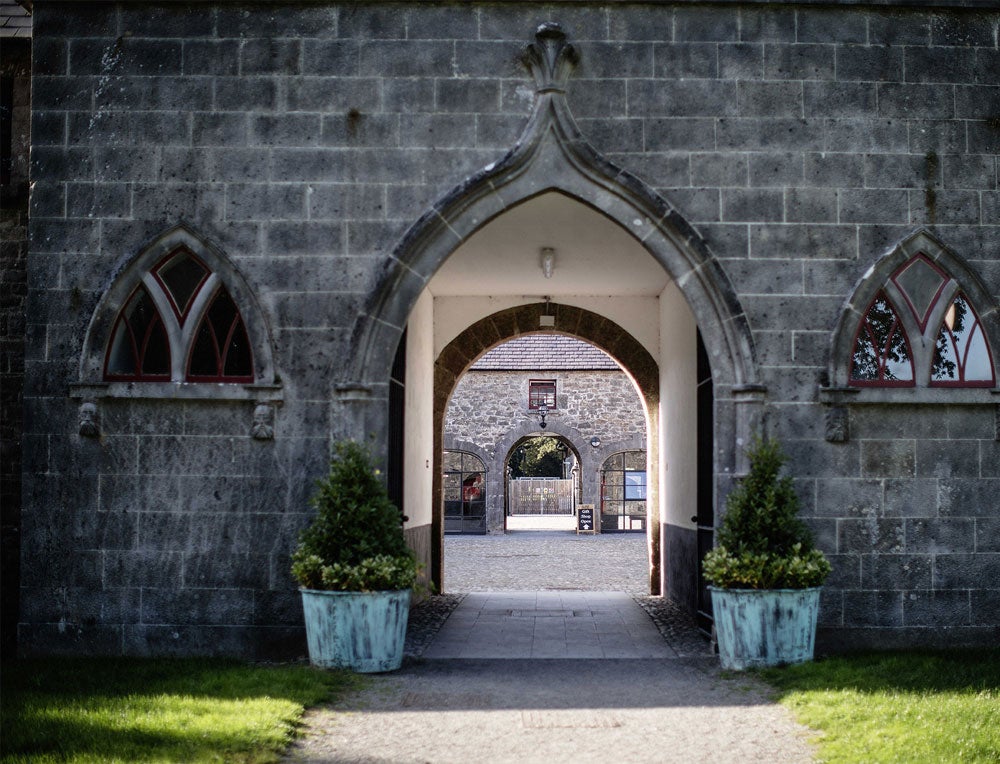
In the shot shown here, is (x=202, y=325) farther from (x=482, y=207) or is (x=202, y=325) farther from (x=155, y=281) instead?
(x=482, y=207)

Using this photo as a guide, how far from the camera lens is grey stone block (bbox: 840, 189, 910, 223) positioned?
709cm

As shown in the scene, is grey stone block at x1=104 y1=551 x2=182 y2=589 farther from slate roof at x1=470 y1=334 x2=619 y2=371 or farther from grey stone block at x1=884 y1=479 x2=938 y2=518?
slate roof at x1=470 y1=334 x2=619 y2=371

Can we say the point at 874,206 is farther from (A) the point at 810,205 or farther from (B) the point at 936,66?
(B) the point at 936,66

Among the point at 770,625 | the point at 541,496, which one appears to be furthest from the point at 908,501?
the point at 541,496

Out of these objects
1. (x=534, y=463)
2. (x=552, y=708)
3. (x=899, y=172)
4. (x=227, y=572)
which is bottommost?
(x=552, y=708)

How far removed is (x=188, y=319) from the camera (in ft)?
23.2

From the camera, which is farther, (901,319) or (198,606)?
(901,319)

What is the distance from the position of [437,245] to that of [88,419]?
8.17ft

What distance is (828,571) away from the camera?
20.9 ft

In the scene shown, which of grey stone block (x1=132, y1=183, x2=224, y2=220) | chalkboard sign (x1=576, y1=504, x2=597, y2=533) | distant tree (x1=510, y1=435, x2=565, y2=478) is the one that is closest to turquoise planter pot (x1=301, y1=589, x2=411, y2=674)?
grey stone block (x1=132, y1=183, x2=224, y2=220)


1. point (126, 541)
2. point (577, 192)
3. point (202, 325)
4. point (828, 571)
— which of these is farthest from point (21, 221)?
point (828, 571)

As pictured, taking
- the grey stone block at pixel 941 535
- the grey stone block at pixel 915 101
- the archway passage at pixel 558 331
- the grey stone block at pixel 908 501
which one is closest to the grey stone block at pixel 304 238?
the grey stone block at pixel 915 101

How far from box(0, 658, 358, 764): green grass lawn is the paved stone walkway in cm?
21

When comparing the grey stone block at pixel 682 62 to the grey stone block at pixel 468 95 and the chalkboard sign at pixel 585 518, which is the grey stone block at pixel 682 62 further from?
the chalkboard sign at pixel 585 518
